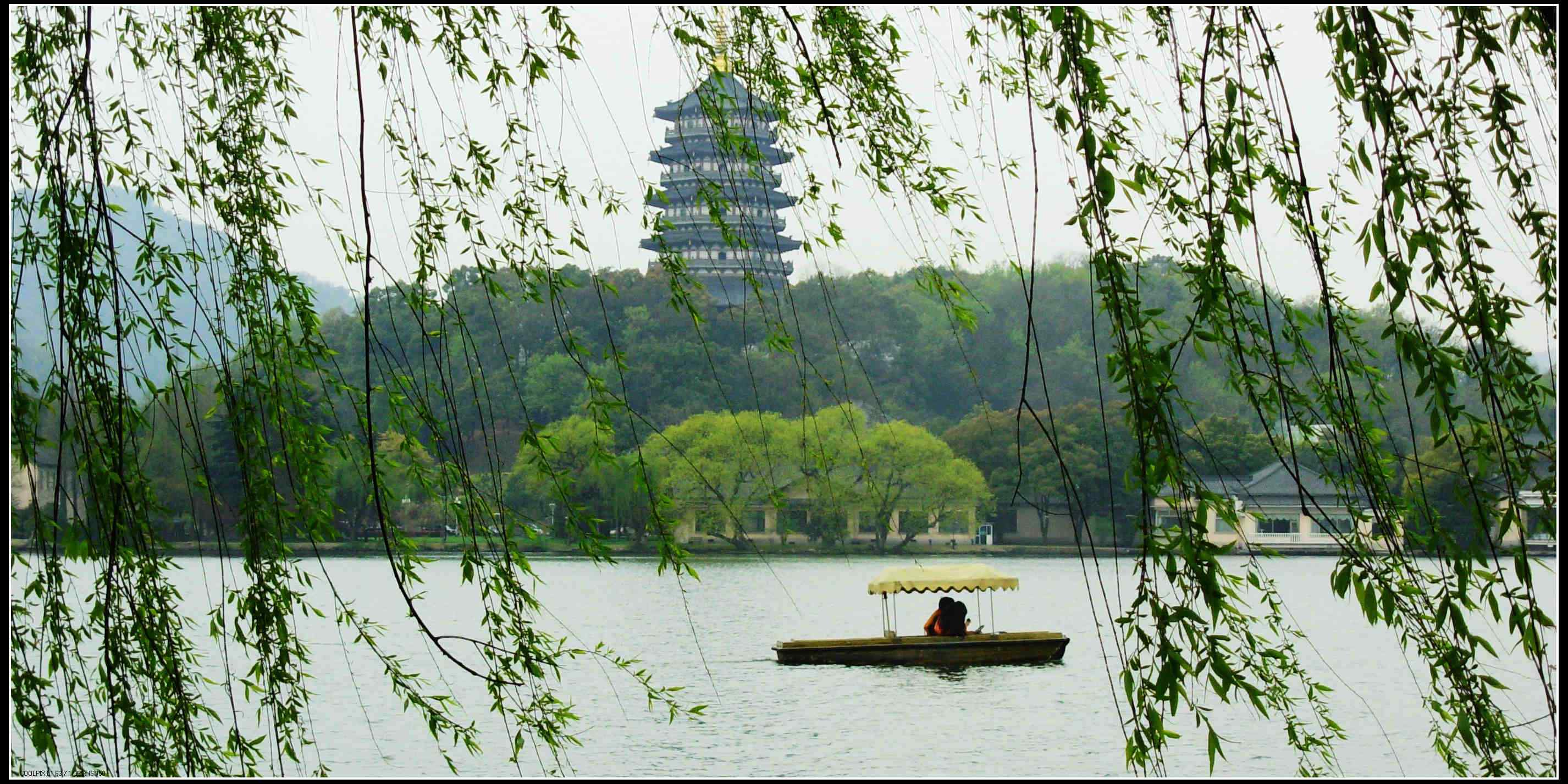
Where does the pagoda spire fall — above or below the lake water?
above

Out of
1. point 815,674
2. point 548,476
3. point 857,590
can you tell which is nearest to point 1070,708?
point 815,674

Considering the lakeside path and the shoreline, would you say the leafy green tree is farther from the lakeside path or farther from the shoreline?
the lakeside path

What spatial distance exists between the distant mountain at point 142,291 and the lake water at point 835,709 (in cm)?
75

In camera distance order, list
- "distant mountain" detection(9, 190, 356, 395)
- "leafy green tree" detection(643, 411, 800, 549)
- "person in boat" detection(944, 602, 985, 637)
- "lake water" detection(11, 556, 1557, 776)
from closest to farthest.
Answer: "distant mountain" detection(9, 190, 356, 395)
"lake water" detection(11, 556, 1557, 776)
"person in boat" detection(944, 602, 985, 637)
"leafy green tree" detection(643, 411, 800, 549)

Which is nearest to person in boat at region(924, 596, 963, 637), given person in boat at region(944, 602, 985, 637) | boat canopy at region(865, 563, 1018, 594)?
person in boat at region(944, 602, 985, 637)

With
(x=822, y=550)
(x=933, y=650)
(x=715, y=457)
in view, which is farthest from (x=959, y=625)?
(x=822, y=550)

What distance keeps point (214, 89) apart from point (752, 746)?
11.0 meters

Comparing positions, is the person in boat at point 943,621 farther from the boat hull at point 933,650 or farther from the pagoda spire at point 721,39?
the pagoda spire at point 721,39

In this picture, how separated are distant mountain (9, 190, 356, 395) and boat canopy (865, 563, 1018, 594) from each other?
12144 millimetres

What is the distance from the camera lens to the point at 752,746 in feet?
42.9

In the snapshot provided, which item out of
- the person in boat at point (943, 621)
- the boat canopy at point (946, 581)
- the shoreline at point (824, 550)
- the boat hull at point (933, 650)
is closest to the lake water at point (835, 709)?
the boat hull at point (933, 650)

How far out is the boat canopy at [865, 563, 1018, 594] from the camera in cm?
1505

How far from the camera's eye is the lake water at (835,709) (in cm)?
1202

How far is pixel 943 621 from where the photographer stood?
52.4 feet
